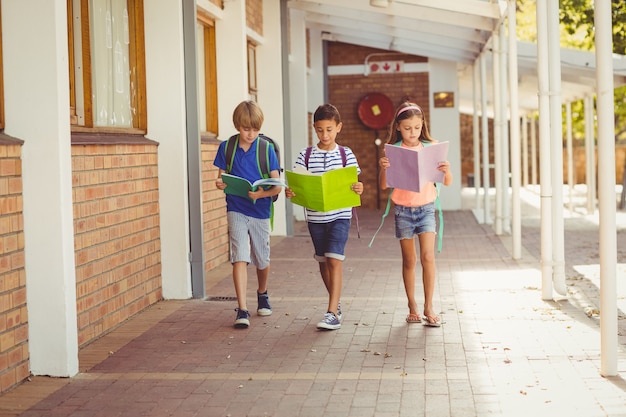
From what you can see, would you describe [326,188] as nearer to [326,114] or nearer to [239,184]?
[326,114]

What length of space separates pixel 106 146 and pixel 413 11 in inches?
309

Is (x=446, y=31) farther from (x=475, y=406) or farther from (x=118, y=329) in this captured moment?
(x=475, y=406)

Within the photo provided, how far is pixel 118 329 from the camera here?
7598mm

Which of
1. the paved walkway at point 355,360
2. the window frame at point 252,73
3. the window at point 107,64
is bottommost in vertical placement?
the paved walkway at point 355,360

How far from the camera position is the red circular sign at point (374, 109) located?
2136 cm

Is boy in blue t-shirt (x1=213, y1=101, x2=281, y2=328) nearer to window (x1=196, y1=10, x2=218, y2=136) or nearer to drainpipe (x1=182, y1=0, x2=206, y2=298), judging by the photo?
drainpipe (x1=182, y1=0, x2=206, y2=298)

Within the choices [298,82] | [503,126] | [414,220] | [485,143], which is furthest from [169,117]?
[298,82]

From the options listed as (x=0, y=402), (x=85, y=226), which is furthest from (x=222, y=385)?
(x=85, y=226)

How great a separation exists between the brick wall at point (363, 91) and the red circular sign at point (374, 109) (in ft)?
0.47

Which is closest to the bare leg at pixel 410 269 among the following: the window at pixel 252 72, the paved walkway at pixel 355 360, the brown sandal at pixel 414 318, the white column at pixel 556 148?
the brown sandal at pixel 414 318

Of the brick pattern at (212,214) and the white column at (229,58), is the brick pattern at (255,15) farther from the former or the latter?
the brick pattern at (212,214)

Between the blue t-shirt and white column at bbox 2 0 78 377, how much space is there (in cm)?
181

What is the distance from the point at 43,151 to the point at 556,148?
4.45m

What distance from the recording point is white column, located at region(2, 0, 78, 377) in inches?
229
